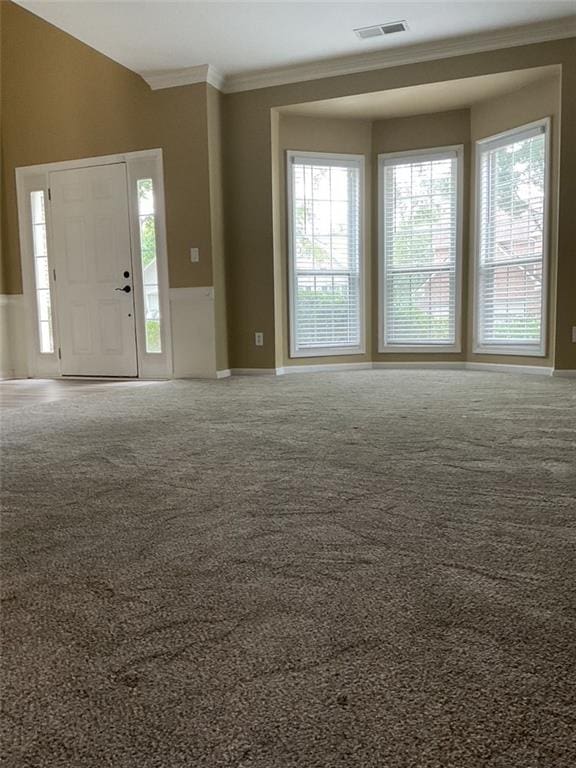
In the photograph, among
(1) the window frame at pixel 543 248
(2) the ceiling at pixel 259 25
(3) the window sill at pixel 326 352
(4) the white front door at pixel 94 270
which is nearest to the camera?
(2) the ceiling at pixel 259 25

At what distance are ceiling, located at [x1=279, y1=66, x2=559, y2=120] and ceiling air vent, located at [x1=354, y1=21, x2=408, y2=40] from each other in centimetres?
53

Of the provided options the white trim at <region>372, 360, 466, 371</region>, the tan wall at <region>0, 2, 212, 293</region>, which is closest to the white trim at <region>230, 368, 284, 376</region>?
the tan wall at <region>0, 2, 212, 293</region>

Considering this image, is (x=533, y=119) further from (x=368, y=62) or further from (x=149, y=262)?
(x=149, y=262)

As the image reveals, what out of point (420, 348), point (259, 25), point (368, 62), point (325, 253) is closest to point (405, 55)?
point (368, 62)

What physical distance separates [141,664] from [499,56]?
543 cm

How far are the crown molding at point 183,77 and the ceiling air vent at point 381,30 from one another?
1.39m

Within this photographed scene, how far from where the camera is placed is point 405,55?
5.11m

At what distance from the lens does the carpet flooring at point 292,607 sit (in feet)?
2.60

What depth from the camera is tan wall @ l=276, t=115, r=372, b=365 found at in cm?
580

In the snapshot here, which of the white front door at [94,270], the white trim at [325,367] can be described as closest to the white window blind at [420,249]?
the white trim at [325,367]

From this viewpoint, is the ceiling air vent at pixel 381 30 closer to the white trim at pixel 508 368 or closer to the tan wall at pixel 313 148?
the tan wall at pixel 313 148

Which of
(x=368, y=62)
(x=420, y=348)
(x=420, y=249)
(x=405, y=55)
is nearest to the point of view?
(x=405, y=55)

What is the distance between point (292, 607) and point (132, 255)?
5202 mm

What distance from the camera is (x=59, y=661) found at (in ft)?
3.21
